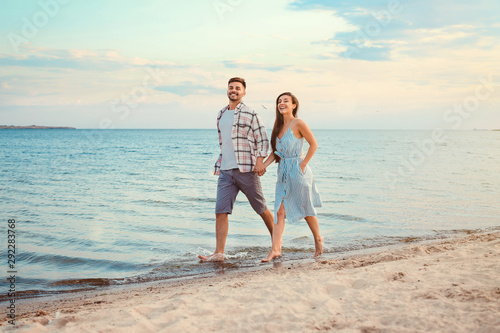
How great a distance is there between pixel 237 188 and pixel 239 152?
0.58 meters

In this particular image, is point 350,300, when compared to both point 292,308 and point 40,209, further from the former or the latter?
point 40,209

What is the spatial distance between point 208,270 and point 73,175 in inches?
554

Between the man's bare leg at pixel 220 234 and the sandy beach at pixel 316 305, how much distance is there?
1.38m

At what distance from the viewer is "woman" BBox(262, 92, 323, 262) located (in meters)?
5.61

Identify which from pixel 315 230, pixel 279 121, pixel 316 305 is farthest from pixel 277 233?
pixel 316 305

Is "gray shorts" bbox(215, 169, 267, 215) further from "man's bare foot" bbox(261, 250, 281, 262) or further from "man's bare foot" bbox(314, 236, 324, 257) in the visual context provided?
"man's bare foot" bbox(314, 236, 324, 257)

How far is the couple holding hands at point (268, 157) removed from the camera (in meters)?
5.62

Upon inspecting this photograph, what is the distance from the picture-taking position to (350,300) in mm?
3494

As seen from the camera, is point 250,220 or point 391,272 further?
point 250,220

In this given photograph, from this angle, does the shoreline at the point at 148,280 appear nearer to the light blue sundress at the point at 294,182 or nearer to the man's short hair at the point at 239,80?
the light blue sundress at the point at 294,182

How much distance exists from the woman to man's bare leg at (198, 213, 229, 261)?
76cm

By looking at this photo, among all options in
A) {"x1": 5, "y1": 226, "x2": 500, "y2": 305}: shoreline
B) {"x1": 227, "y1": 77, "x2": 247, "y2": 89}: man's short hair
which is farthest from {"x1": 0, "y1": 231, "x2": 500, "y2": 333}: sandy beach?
{"x1": 227, "y1": 77, "x2": 247, "y2": 89}: man's short hair

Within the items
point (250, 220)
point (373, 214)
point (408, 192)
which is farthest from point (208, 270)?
point (408, 192)

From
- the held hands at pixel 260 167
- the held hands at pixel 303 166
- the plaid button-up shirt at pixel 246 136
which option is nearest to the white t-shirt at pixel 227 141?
the plaid button-up shirt at pixel 246 136
